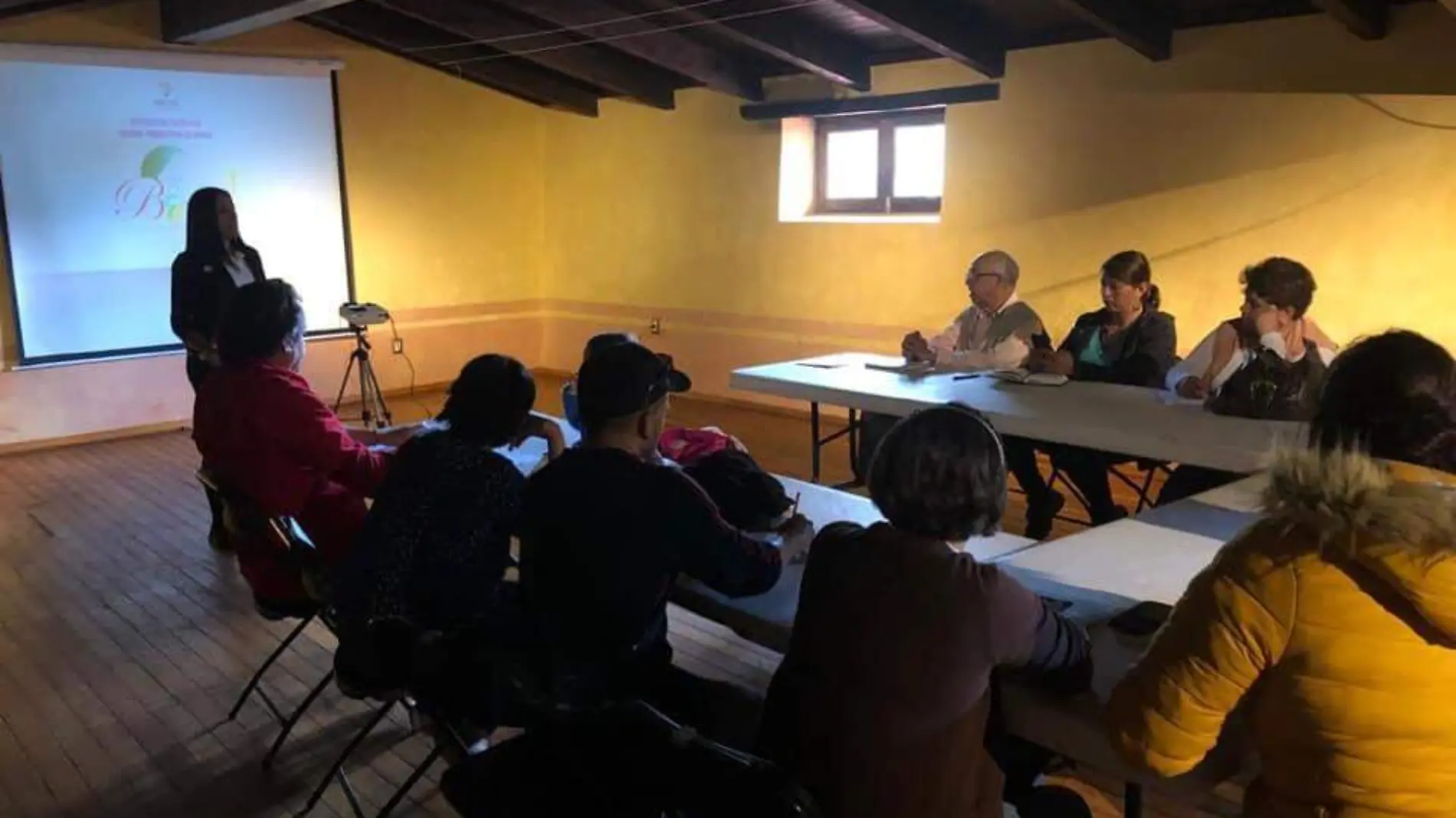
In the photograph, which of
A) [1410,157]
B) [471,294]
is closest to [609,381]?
[1410,157]

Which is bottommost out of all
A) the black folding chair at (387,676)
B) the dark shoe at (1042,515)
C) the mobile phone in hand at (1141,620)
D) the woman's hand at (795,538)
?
the dark shoe at (1042,515)

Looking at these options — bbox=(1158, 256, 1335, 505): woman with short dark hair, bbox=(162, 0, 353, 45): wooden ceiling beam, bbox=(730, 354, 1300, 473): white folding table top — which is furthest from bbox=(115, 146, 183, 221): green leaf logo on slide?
bbox=(1158, 256, 1335, 505): woman with short dark hair

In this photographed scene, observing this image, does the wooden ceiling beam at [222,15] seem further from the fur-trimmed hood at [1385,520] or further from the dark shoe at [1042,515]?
the fur-trimmed hood at [1385,520]

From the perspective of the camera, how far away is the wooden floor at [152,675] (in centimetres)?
250

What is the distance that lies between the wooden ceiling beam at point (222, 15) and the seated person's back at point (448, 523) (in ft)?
11.4

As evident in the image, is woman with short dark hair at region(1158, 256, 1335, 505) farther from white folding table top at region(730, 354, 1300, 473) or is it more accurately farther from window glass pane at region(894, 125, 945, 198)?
window glass pane at region(894, 125, 945, 198)

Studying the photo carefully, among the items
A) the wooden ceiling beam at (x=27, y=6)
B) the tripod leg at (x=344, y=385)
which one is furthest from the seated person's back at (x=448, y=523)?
the tripod leg at (x=344, y=385)

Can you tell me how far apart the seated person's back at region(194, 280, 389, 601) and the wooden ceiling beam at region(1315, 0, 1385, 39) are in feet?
12.9

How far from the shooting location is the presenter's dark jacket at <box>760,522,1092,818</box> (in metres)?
1.26

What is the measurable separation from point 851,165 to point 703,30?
124 centimetres

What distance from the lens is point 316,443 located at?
2387 millimetres

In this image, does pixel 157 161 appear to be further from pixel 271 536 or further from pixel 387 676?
pixel 387 676

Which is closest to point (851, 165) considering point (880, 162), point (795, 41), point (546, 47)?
point (880, 162)

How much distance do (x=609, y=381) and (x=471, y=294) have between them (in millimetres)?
6429
